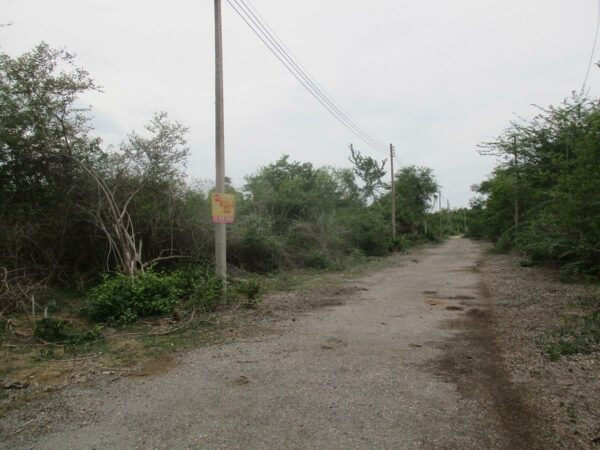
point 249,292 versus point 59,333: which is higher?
point 249,292

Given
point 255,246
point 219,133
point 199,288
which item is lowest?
point 199,288

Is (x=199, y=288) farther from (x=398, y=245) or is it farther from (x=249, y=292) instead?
(x=398, y=245)

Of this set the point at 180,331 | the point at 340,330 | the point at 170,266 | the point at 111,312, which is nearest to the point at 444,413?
the point at 340,330

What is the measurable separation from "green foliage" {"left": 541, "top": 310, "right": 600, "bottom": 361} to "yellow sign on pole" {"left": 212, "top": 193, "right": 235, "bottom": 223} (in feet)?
20.2

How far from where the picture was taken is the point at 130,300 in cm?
795

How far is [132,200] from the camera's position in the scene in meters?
11.2

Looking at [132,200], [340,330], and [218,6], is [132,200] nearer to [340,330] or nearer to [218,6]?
[218,6]

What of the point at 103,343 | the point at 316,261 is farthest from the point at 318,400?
the point at 316,261

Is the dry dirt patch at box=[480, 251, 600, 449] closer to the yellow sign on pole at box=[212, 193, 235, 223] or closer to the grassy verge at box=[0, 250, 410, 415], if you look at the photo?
the grassy verge at box=[0, 250, 410, 415]

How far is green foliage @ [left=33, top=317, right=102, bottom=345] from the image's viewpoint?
6.48 metres

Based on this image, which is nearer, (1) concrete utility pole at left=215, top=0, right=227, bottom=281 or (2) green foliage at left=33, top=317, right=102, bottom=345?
(2) green foliage at left=33, top=317, right=102, bottom=345

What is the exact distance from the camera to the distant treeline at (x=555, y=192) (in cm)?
968

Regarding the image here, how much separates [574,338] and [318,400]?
4.01 m

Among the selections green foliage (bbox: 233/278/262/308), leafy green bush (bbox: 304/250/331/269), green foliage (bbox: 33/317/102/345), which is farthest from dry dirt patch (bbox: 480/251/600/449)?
leafy green bush (bbox: 304/250/331/269)
